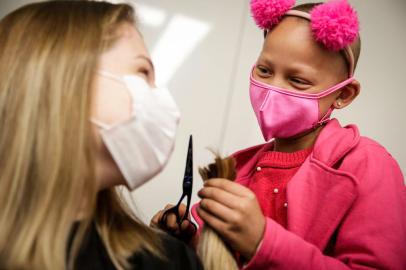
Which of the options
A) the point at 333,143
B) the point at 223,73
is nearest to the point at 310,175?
the point at 333,143

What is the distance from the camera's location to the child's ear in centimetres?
97

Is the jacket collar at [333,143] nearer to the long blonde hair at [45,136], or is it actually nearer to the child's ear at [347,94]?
the child's ear at [347,94]

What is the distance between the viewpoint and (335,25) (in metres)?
0.86

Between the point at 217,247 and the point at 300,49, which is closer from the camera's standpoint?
the point at 217,247

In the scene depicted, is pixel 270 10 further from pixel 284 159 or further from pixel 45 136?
pixel 45 136

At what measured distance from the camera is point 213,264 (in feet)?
2.54

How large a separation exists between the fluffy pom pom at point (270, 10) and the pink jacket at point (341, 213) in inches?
11.9

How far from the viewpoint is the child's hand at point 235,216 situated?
2.45 feet

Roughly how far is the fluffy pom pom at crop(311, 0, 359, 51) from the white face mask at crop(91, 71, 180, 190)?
38cm

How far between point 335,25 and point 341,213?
0.41 metres

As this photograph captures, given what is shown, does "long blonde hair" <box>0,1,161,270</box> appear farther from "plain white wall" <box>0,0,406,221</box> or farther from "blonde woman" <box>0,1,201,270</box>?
"plain white wall" <box>0,0,406,221</box>

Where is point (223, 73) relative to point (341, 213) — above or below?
above

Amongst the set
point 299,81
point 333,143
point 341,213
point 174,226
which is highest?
point 299,81

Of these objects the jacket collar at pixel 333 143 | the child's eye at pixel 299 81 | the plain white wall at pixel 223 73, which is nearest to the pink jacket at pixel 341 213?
the jacket collar at pixel 333 143
